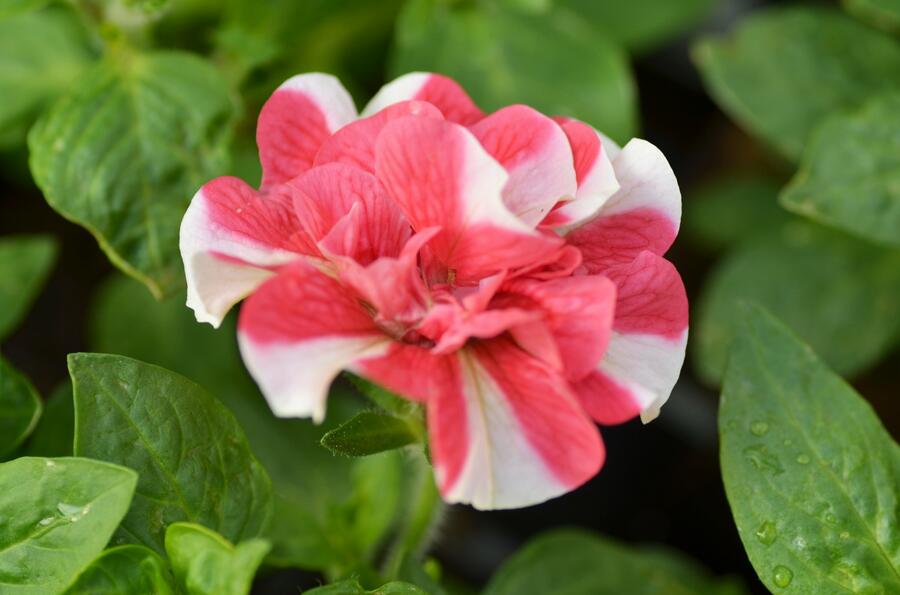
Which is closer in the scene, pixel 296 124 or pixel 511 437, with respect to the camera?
pixel 511 437

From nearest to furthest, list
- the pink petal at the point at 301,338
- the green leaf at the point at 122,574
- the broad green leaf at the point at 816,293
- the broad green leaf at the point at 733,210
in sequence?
1. the pink petal at the point at 301,338
2. the green leaf at the point at 122,574
3. the broad green leaf at the point at 816,293
4. the broad green leaf at the point at 733,210

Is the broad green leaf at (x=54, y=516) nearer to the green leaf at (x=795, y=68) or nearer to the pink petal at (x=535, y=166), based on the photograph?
the pink petal at (x=535, y=166)

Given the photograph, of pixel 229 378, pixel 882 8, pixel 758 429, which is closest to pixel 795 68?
pixel 882 8

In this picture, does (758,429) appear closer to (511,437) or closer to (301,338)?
(511,437)

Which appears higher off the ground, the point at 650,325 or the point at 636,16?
the point at 650,325

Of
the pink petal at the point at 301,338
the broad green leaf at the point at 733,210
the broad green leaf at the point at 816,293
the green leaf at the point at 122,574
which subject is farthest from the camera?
the broad green leaf at the point at 733,210

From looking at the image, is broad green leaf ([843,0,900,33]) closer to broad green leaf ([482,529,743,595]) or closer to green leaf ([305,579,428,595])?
broad green leaf ([482,529,743,595])

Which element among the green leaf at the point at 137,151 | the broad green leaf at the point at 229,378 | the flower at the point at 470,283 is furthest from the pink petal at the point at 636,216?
the broad green leaf at the point at 229,378

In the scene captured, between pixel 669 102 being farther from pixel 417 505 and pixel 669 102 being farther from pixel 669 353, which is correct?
pixel 669 353
